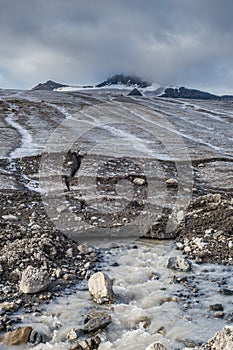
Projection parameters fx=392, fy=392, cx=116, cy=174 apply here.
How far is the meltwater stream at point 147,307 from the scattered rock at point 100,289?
11 cm

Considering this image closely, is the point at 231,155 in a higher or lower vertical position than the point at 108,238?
higher

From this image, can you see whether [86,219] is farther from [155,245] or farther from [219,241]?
[219,241]

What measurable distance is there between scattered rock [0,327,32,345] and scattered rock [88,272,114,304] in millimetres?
1373

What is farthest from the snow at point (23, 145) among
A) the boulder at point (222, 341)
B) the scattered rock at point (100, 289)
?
the boulder at point (222, 341)

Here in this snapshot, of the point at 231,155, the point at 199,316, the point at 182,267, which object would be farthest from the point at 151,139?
the point at 199,316

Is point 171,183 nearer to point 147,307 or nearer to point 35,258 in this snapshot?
point 35,258

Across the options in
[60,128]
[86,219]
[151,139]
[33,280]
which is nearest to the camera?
[33,280]

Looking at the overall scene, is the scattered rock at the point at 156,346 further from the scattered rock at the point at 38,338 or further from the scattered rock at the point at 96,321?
the scattered rock at the point at 38,338

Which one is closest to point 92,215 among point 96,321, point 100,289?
point 100,289

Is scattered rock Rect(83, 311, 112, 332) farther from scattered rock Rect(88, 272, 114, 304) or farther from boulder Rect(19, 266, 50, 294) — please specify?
boulder Rect(19, 266, 50, 294)

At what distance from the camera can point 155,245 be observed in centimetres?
928

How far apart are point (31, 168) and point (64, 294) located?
930 centimetres

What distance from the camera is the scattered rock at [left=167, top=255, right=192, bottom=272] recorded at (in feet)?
25.6

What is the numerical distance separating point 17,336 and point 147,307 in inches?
84.5
